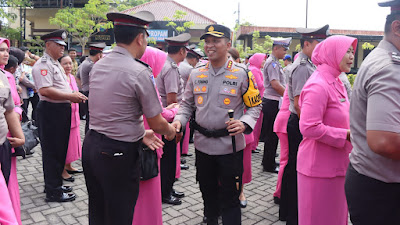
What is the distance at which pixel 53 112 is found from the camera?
4277 millimetres

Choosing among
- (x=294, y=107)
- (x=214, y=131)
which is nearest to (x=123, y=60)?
(x=214, y=131)

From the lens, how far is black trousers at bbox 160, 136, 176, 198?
431cm

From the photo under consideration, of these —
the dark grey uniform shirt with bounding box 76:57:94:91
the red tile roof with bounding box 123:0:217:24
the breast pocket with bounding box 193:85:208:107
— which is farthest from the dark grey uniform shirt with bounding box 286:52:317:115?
the red tile roof with bounding box 123:0:217:24

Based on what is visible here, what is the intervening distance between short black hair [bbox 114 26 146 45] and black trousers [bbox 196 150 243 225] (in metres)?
1.31

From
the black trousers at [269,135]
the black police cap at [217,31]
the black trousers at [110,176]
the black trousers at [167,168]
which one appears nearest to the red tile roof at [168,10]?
the black trousers at [269,135]

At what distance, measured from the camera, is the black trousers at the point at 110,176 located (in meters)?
2.36

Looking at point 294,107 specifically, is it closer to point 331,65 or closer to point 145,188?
point 331,65

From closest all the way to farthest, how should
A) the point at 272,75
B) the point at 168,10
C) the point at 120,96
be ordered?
the point at 120,96
the point at 272,75
the point at 168,10

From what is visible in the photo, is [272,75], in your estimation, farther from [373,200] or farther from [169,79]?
[373,200]

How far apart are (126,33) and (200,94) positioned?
3.28 ft

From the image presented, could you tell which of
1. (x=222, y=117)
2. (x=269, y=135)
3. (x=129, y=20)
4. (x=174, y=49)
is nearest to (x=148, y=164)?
(x=222, y=117)

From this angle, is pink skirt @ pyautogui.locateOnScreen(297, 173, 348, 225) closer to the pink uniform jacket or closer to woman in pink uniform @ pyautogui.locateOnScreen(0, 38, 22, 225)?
the pink uniform jacket

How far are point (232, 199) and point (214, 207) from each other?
0.36 metres

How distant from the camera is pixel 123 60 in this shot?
2340 mm
